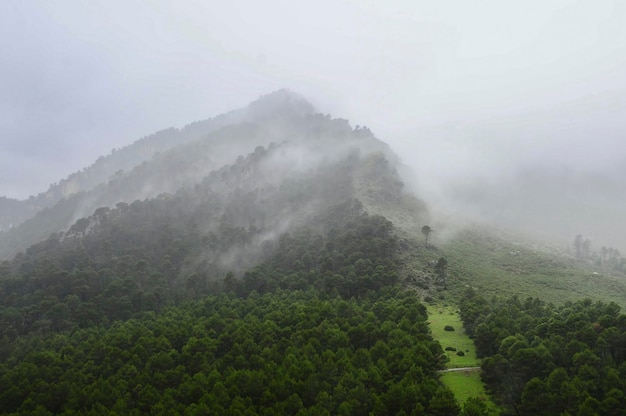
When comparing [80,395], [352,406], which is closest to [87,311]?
[80,395]

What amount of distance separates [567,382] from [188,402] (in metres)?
45.7

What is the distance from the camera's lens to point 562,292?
120m

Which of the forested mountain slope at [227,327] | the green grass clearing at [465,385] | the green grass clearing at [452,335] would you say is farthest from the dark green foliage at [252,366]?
the green grass clearing at [452,335]

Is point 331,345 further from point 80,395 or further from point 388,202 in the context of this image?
point 388,202

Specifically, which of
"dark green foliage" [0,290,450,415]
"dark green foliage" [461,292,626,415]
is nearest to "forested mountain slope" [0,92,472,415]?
"dark green foliage" [0,290,450,415]

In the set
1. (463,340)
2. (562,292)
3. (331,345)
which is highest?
(331,345)

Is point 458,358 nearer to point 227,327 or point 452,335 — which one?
point 452,335

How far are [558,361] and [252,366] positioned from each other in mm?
42388

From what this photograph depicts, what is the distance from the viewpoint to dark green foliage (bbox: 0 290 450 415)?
52.9 meters

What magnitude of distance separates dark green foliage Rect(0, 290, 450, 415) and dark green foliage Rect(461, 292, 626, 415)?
9.30m

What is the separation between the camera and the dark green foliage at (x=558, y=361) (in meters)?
49.1

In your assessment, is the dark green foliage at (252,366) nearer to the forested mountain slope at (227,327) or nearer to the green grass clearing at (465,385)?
the forested mountain slope at (227,327)

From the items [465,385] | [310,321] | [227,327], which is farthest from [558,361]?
[227,327]

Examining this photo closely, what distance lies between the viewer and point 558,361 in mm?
58500
